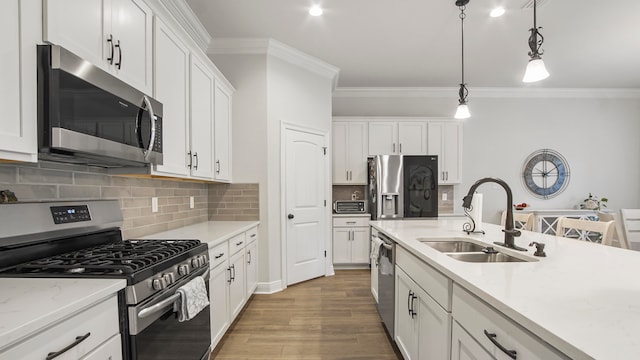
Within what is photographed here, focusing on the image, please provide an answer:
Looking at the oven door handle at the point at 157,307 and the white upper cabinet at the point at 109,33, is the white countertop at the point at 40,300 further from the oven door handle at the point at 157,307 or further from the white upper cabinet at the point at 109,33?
the white upper cabinet at the point at 109,33

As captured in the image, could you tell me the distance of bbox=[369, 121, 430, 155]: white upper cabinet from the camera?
4.62 meters

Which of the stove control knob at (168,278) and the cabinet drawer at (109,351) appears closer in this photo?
the cabinet drawer at (109,351)

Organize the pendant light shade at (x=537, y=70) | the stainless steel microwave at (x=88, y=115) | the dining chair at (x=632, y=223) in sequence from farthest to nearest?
the dining chair at (x=632, y=223)
the pendant light shade at (x=537, y=70)
the stainless steel microwave at (x=88, y=115)

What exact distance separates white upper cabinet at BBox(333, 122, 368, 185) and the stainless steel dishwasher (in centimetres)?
215

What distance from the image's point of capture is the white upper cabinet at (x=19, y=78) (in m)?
0.94

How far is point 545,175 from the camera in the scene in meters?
5.05

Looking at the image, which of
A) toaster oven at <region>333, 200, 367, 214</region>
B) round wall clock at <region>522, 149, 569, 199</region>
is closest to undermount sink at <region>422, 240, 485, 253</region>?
toaster oven at <region>333, 200, 367, 214</region>

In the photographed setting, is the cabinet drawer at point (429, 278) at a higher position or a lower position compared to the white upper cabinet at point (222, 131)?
lower

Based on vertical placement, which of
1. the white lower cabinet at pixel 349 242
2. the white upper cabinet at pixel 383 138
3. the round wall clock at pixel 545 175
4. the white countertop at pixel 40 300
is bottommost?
the white lower cabinet at pixel 349 242

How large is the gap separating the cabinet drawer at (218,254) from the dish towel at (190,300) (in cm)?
37

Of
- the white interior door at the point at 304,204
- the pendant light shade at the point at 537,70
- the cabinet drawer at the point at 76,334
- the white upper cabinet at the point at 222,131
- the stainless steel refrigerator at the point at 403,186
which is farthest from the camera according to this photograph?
Result: the stainless steel refrigerator at the point at 403,186

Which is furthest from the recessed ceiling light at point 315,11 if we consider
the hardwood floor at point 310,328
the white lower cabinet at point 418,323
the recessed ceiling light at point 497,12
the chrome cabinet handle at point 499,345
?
the hardwood floor at point 310,328

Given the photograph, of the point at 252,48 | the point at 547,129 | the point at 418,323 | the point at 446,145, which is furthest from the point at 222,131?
the point at 547,129

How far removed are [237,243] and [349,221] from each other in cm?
214
